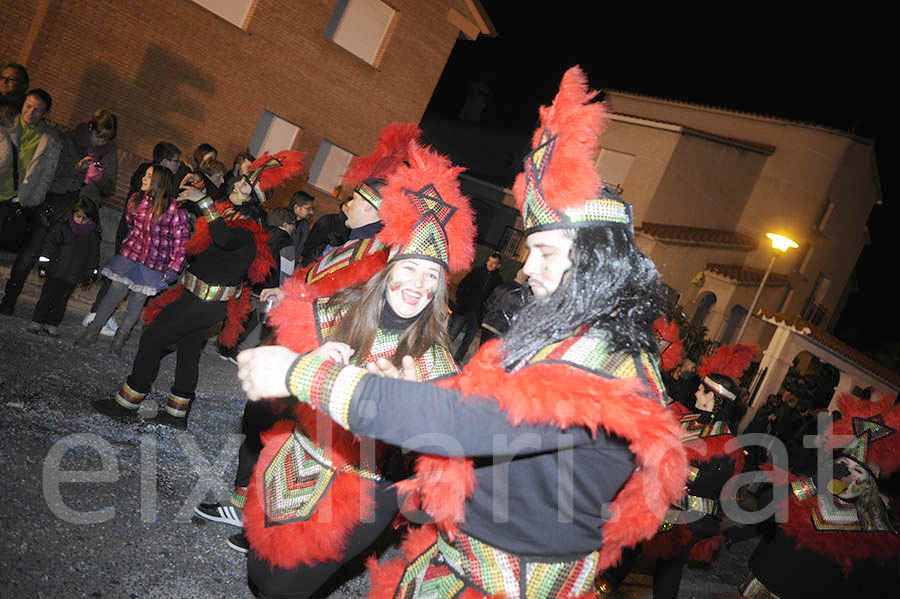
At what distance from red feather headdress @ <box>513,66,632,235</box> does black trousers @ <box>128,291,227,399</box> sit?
340 cm

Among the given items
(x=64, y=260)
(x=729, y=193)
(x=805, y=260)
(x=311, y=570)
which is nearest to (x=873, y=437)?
(x=311, y=570)

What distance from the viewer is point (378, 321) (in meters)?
3.21

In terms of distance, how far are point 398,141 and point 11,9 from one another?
10249 mm

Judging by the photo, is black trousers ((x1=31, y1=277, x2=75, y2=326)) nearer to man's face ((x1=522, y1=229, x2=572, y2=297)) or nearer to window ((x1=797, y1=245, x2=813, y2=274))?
man's face ((x1=522, y1=229, x2=572, y2=297))

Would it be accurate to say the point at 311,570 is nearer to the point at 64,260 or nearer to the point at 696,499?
the point at 696,499

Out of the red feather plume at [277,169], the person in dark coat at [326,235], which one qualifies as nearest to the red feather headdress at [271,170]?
the red feather plume at [277,169]

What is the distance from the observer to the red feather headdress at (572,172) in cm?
197

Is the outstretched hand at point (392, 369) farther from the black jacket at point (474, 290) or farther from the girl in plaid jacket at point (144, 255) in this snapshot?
the black jacket at point (474, 290)

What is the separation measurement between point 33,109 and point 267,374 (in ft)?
18.9

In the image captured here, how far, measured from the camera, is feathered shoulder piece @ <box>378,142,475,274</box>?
3199 mm

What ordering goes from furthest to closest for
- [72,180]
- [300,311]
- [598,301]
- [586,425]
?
[72,180] → [300,311] → [598,301] → [586,425]

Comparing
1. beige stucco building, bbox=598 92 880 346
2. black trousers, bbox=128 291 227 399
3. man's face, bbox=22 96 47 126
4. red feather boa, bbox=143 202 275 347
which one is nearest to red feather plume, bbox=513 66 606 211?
red feather boa, bbox=143 202 275 347

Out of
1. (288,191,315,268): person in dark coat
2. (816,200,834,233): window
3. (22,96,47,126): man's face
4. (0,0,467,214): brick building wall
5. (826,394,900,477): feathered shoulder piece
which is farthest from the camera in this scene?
(816,200,834,233): window

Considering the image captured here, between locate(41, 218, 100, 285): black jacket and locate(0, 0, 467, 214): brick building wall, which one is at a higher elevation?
locate(0, 0, 467, 214): brick building wall
